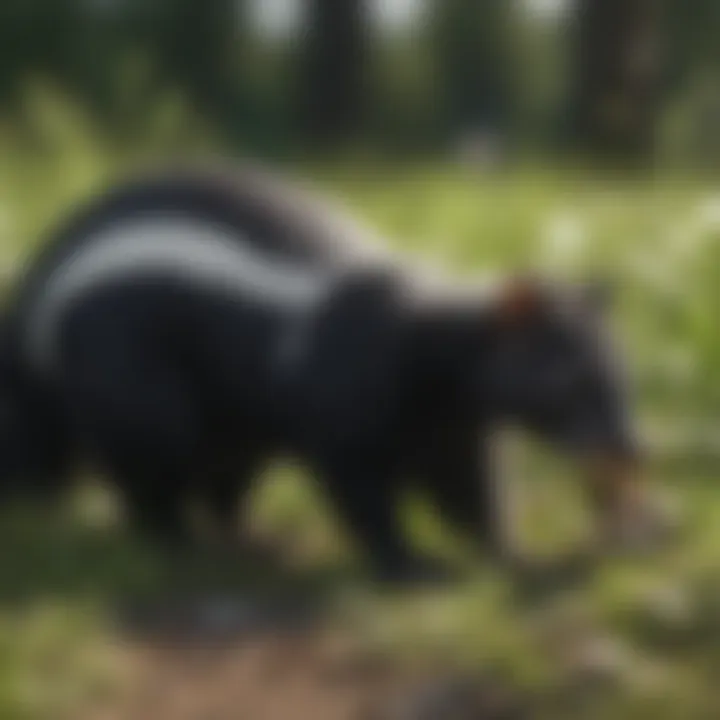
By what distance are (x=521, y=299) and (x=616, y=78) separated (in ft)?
0.40

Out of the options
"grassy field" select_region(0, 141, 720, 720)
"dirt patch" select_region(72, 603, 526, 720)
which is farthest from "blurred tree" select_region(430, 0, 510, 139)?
"dirt patch" select_region(72, 603, 526, 720)

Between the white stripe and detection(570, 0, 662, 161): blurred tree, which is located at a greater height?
detection(570, 0, 662, 161): blurred tree

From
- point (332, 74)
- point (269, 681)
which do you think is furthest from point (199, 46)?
point (269, 681)

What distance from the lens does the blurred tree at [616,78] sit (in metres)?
0.79

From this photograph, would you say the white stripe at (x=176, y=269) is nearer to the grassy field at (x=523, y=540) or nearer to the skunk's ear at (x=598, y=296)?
the grassy field at (x=523, y=540)

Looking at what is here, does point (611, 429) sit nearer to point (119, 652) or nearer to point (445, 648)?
point (445, 648)

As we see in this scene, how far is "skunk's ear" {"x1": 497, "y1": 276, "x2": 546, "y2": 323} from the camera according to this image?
0.77 meters

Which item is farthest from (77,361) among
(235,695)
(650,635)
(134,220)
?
(650,635)

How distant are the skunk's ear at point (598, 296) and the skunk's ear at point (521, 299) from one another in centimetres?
2

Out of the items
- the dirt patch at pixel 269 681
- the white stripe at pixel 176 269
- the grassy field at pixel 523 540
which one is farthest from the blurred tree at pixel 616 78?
the dirt patch at pixel 269 681

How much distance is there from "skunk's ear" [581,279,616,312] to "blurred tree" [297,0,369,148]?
140mm

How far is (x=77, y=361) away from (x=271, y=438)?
0.35 feet

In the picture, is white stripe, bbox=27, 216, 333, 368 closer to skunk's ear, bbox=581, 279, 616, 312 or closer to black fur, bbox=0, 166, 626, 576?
black fur, bbox=0, 166, 626, 576

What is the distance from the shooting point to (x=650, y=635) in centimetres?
72
